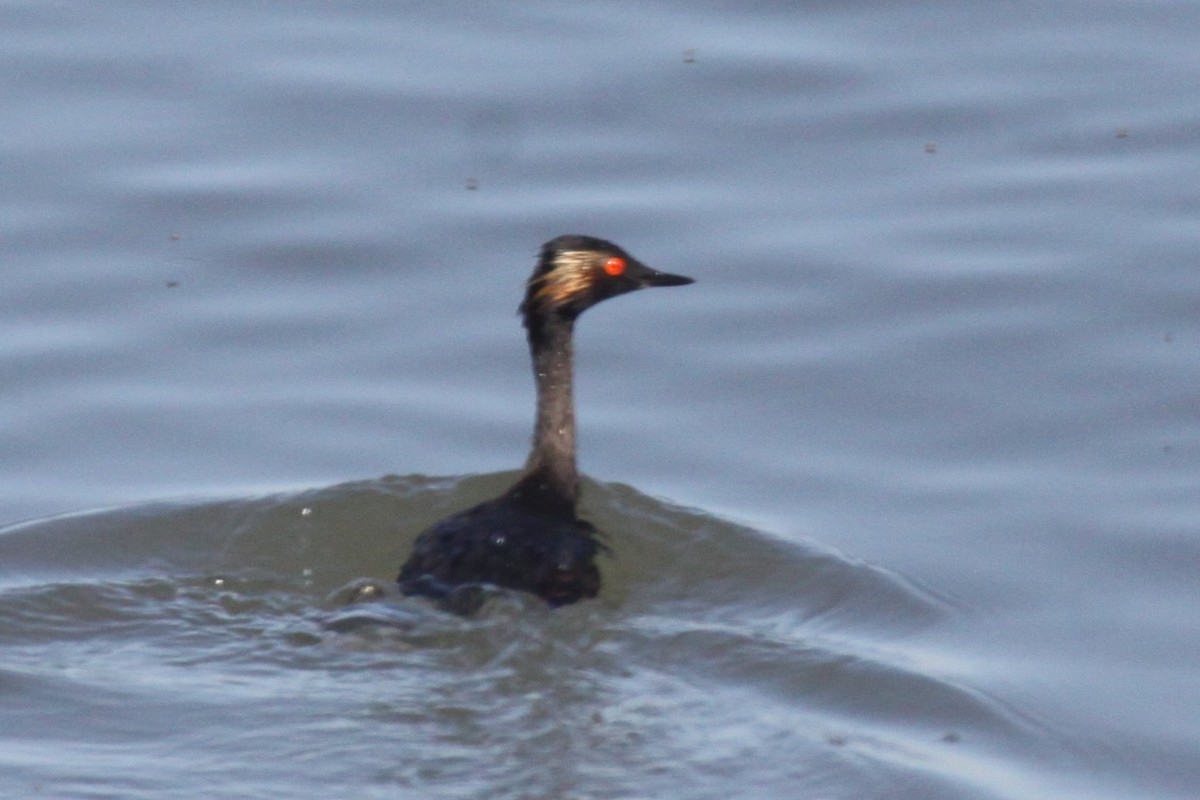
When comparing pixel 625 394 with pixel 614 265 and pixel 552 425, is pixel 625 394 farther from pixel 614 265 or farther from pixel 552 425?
pixel 614 265

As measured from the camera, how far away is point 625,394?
472 inches

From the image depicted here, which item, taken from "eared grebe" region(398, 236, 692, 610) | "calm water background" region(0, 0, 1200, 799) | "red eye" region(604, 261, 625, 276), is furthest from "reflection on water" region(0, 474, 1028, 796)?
"red eye" region(604, 261, 625, 276)

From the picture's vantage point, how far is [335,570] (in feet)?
34.4

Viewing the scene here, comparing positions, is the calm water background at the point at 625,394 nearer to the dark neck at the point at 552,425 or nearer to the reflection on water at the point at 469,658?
the reflection on water at the point at 469,658

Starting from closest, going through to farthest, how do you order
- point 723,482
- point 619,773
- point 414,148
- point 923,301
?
point 619,773 → point 723,482 → point 923,301 → point 414,148

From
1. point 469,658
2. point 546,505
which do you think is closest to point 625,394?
point 546,505

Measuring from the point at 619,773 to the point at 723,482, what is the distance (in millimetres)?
3003

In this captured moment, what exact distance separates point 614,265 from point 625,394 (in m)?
1.07

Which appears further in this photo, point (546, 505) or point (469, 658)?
point (546, 505)

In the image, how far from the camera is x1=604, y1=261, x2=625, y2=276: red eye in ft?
36.3

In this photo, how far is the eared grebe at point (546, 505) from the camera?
9.88 meters

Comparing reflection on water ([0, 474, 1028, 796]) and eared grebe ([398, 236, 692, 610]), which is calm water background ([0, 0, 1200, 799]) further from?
eared grebe ([398, 236, 692, 610])

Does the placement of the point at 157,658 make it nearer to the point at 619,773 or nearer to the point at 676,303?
the point at 619,773

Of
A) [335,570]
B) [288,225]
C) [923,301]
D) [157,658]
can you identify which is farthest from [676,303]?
[157,658]
